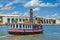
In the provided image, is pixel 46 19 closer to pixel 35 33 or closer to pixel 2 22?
pixel 2 22

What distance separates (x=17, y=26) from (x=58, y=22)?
75.4 ft

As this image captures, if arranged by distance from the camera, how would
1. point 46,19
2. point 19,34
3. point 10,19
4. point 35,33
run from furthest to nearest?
1. point 46,19
2. point 10,19
3. point 35,33
4. point 19,34

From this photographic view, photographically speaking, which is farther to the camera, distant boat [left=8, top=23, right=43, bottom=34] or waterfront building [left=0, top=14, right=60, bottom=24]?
waterfront building [left=0, top=14, right=60, bottom=24]

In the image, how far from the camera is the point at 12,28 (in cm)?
1152

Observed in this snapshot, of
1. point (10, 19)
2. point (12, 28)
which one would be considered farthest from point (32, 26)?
point (10, 19)

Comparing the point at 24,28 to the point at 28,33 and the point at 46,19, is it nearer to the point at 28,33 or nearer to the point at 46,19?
the point at 28,33

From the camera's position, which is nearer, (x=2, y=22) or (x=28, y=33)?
(x=28, y=33)

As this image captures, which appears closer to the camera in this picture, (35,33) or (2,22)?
(35,33)

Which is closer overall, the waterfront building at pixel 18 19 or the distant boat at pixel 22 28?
the distant boat at pixel 22 28

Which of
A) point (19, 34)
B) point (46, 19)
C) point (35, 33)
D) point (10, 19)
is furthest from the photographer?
point (46, 19)

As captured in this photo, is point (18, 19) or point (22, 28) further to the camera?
point (18, 19)

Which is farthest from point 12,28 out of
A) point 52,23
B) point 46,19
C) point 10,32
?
point 52,23

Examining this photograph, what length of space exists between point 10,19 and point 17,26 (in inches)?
668

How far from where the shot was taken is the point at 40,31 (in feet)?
42.1
